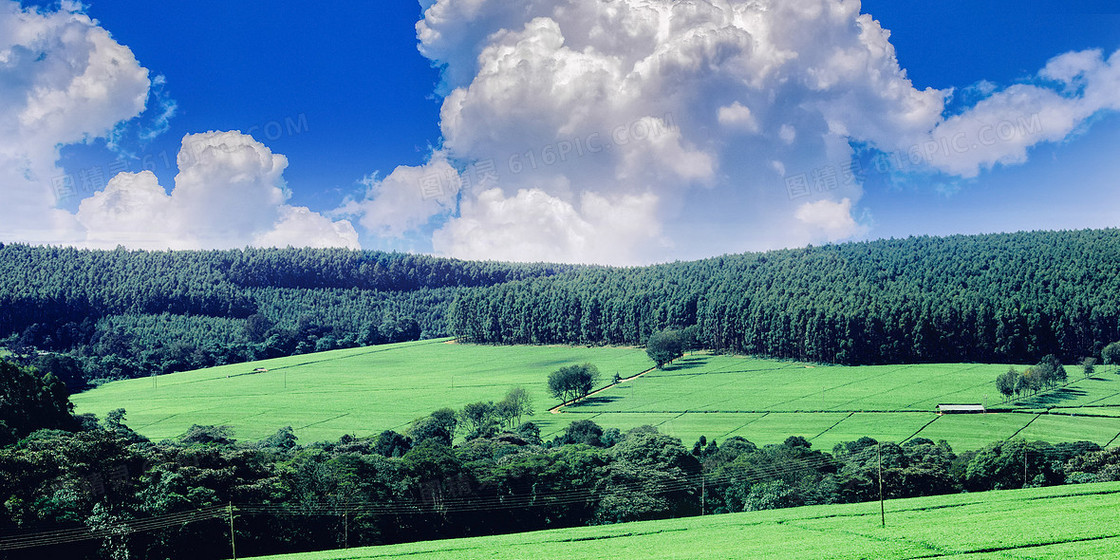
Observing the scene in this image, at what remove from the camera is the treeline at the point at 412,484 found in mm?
50562

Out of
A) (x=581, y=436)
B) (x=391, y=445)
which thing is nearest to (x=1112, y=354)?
(x=581, y=436)

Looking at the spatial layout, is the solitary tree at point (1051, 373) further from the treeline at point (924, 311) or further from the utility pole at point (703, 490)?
the utility pole at point (703, 490)

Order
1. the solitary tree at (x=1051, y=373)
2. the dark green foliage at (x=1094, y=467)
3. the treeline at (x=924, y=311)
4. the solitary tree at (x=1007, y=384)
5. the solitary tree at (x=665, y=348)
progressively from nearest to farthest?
1. the dark green foliage at (x=1094, y=467)
2. the solitary tree at (x=1007, y=384)
3. the solitary tree at (x=1051, y=373)
4. the treeline at (x=924, y=311)
5. the solitary tree at (x=665, y=348)

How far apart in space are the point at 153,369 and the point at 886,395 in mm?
159467

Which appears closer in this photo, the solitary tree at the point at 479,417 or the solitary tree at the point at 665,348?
the solitary tree at the point at 479,417

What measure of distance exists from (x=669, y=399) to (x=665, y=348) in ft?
120

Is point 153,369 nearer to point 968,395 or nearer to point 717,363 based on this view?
point 717,363

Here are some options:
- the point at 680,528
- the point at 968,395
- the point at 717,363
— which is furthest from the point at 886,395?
the point at 680,528

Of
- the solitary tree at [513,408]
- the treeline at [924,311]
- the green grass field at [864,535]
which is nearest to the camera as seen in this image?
the green grass field at [864,535]

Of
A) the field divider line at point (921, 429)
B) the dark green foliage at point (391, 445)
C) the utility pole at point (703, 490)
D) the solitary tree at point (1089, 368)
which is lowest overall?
the utility pole at point (703, 490)

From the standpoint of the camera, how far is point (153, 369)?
600ft

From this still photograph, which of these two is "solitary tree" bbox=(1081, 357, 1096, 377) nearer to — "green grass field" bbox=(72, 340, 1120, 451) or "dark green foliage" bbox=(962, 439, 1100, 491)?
"green grass field" bbox=(72, 340, 1120, 451)

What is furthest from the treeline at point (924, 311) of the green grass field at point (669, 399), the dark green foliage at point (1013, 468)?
the dark green foliage at point (1013, 468)

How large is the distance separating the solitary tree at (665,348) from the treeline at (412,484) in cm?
7541
